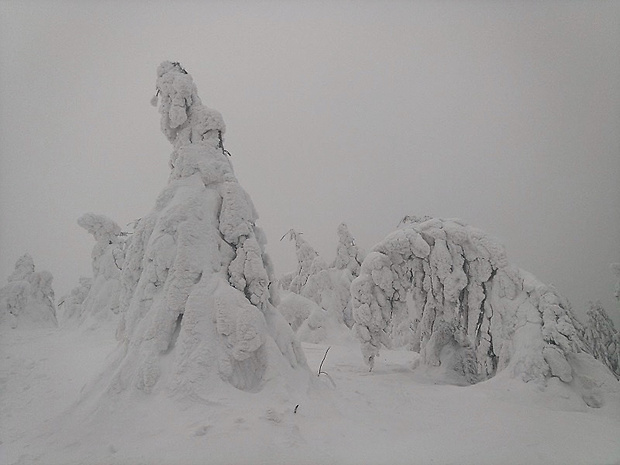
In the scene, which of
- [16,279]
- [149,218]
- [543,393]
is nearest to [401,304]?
[543,393]

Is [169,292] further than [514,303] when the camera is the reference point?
No

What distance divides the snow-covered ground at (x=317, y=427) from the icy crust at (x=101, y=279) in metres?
10.6

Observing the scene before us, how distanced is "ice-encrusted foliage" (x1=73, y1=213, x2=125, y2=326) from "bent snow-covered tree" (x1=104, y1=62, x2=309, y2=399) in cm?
1215

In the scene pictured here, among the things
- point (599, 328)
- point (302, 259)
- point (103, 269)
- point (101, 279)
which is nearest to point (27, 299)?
point (101, 279)

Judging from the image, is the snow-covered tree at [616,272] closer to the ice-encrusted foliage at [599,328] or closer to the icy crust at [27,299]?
the ice-encrusted foliage at [599,328]

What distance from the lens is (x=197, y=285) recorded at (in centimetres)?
747

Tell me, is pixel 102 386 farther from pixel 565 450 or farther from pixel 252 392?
pixel 565 450

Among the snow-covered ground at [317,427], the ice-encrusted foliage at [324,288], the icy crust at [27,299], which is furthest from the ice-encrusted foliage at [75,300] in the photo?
the snow-covered ground at [317,427]

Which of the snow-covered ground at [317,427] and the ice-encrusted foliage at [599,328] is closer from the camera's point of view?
the snow-covered ground at [317,427]

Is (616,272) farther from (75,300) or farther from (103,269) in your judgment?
(75,300)

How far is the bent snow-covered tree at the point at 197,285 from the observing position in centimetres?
675

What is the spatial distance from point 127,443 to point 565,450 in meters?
6.77

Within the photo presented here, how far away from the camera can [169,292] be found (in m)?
7.28

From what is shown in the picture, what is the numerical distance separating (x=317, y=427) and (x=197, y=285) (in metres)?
3.68
